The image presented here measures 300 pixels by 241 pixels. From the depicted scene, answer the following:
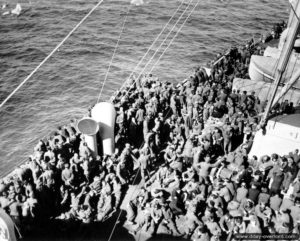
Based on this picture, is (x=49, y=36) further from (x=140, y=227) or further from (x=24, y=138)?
(x=140, y=227)

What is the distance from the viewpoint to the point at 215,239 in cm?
1015

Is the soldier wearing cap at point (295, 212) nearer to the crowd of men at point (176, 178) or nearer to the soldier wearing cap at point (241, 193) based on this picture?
the crowd of men at point (176, 178)

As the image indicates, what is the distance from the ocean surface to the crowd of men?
12.3 metres

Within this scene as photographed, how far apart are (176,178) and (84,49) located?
3235cm

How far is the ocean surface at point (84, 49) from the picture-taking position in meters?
30.7

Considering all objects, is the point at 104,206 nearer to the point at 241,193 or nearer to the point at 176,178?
the point at 176,178

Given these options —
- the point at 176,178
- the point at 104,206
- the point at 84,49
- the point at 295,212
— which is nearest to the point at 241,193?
the point at 295,212

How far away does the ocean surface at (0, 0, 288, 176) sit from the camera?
3069 cm

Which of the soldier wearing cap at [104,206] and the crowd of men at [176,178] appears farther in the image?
the soldier wearing cap at [104,206]

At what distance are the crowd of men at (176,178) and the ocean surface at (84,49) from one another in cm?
1230

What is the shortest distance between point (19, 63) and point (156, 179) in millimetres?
28282

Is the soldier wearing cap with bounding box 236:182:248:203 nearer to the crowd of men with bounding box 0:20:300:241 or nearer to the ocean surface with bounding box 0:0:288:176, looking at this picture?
the crowd of men with bounding box 0:20:300:241

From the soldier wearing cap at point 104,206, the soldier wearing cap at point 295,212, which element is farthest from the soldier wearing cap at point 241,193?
the soldier wearing cap at point 104,206

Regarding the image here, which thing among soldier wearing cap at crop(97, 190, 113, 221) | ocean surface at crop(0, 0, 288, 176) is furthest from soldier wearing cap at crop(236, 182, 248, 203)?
ocean surface at crop(0, 0, 288, 176)
